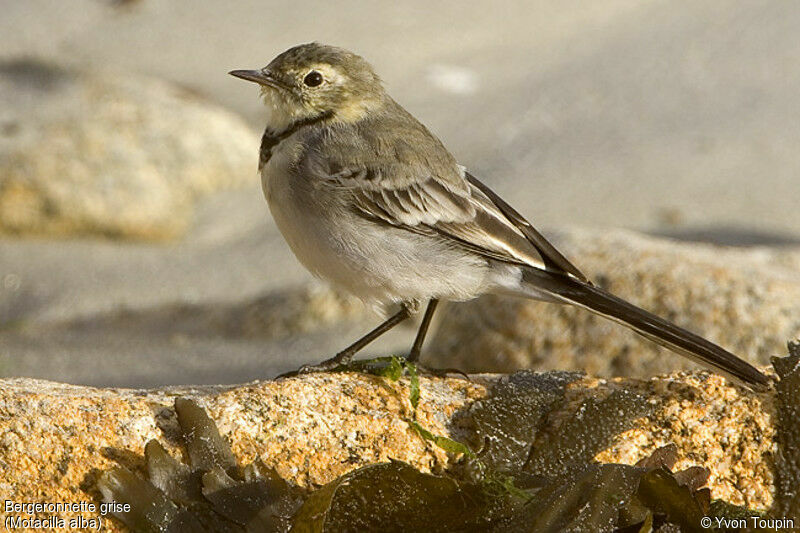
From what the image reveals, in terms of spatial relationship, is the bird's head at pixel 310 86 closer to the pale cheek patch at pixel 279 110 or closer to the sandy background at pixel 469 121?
the pale cheek patch at pixel 279 110

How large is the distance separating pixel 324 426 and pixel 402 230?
1.21 meters

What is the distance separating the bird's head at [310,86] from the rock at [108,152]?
4.63 m

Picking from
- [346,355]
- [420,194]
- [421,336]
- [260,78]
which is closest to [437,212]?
[420,194]

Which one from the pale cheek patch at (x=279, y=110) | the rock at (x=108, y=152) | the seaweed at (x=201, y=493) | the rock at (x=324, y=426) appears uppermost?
the rock at (x=108, y=152)

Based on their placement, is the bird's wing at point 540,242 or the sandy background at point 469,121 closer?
the bird's wing at point 540,242

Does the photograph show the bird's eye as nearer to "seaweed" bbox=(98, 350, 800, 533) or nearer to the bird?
the bird

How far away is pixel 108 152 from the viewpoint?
9836 mm

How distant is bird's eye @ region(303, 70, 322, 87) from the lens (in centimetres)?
537

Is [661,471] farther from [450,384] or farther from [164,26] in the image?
[164,26]

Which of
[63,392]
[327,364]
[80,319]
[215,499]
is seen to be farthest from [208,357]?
[215,499]

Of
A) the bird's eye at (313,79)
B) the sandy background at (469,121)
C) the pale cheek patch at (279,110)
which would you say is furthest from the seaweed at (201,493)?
the sandy background at (469,121)

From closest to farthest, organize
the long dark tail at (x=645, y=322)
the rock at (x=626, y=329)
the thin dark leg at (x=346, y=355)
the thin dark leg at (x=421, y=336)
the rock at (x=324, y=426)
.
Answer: the rock at (x=324, y=426) < the long dark tail at (x=645, y=322) < the thin dark leg at (x=346, y=355) < the thin dark leg at (x=421, y=336) < the rock at (x=626, y=329)

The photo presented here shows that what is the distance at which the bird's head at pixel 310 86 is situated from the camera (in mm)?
5359

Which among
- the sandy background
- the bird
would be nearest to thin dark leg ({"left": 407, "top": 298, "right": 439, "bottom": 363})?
the bird
